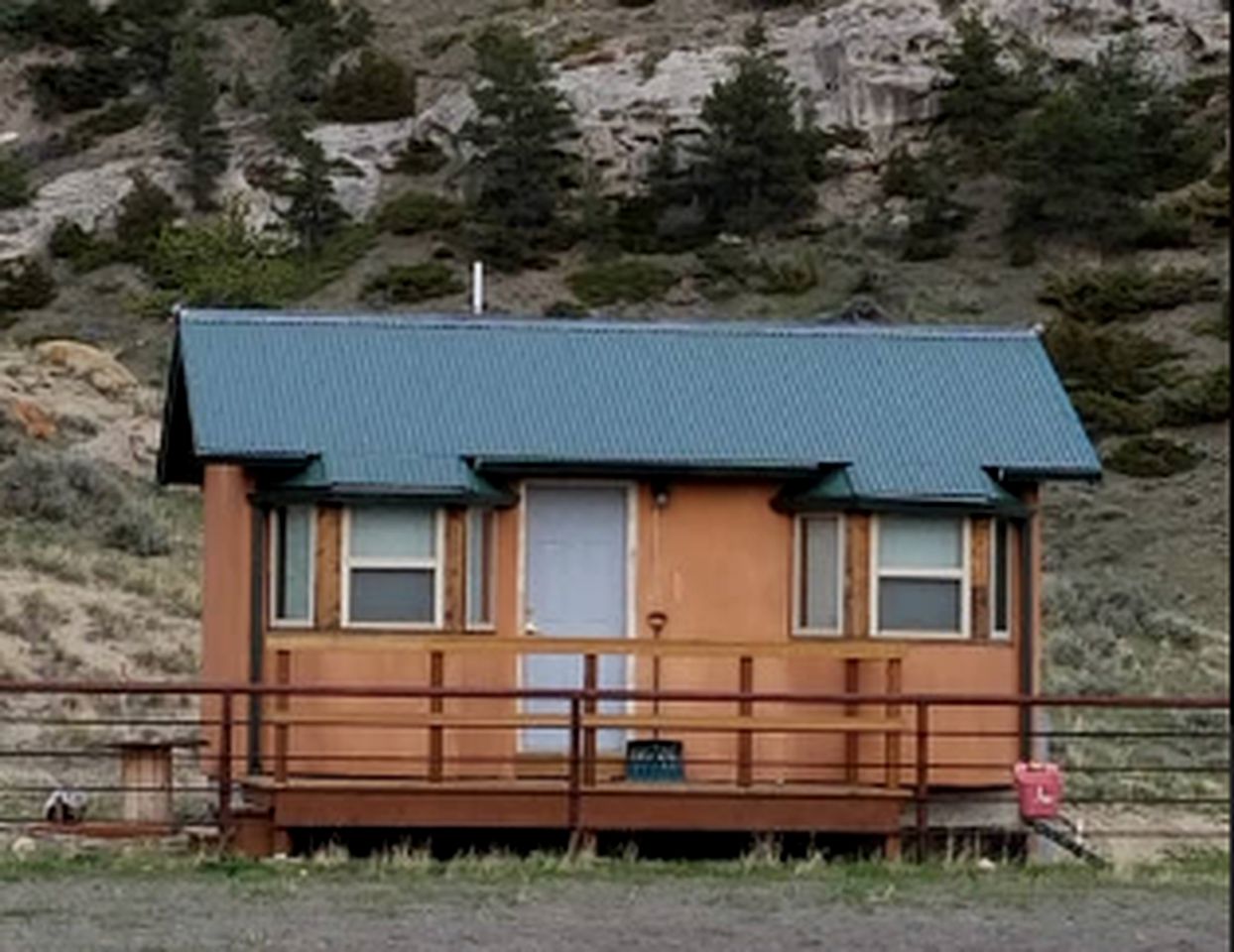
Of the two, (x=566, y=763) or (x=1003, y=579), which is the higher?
(x=1003, y=579)

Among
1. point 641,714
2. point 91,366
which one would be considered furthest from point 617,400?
point 91,366

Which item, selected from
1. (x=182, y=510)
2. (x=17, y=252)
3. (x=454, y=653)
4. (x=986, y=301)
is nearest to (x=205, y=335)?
(x=454, y=653)

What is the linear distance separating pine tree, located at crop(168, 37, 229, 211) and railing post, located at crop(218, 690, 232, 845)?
48503 mm

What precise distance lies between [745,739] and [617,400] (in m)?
2.32

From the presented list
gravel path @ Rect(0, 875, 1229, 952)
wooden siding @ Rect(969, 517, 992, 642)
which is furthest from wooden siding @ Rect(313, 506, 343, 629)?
wooden siding @ Rect(969, 517, 992, 642)

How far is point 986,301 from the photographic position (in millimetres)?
56344

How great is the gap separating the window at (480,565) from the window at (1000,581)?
2944 millimetres

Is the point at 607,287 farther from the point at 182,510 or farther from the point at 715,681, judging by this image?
the point at 715,681

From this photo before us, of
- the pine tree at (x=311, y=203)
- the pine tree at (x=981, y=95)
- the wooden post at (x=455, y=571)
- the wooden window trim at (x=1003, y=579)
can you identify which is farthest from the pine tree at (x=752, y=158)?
the wooden post at (x=455, y=571)

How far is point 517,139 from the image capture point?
62781 mm

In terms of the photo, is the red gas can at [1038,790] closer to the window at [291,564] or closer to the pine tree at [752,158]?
the window at [291,564]

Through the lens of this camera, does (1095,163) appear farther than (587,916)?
Yes

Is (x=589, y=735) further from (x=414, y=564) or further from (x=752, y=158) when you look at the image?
(x=752, y=158)

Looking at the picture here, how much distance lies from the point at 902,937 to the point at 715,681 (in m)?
5.48
